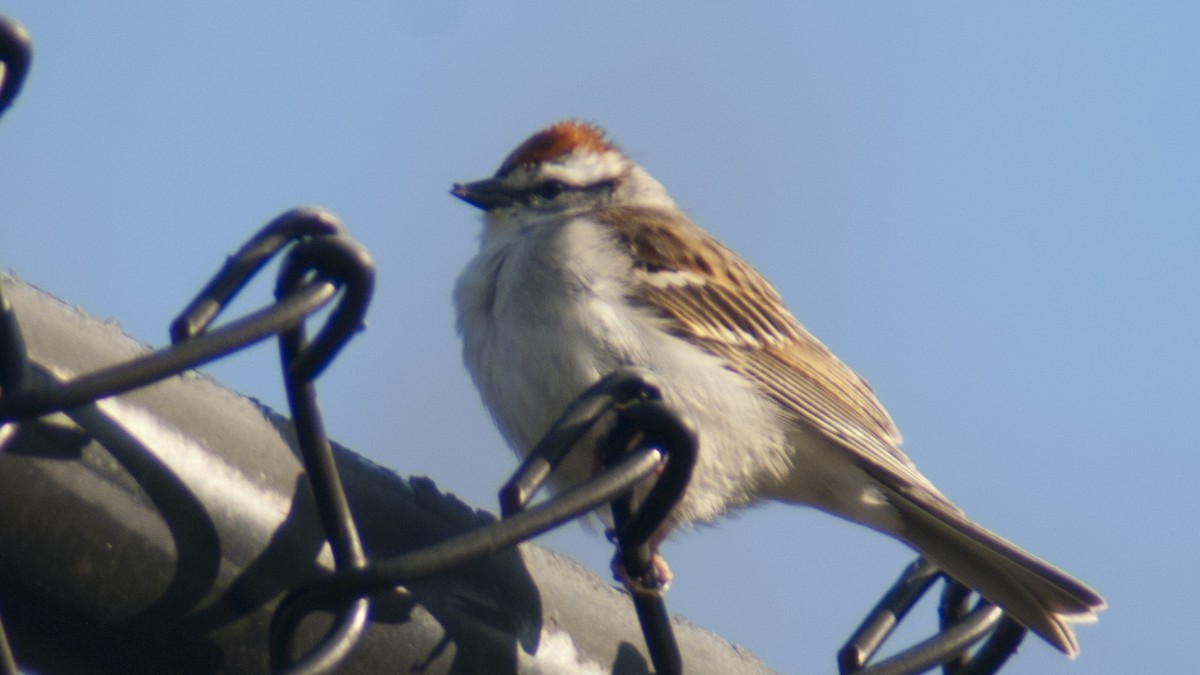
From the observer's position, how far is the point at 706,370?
2.99m

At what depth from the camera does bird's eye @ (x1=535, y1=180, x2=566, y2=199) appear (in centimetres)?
380

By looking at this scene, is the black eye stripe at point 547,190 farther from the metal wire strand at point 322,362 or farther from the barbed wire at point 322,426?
the metal wire strand at point 322,362

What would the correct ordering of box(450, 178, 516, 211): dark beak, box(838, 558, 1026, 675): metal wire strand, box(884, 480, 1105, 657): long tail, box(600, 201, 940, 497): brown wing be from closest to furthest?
box(838, 558, 1026, 675): metal wire strand
box(884, 480, 1105, 657): long tail
box(600, 201, 940, 497): brown wing
box(450, 178, 516, 211): dark beak

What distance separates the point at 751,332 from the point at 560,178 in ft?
2.55

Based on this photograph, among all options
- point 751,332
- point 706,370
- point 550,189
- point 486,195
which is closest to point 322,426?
point 706,370

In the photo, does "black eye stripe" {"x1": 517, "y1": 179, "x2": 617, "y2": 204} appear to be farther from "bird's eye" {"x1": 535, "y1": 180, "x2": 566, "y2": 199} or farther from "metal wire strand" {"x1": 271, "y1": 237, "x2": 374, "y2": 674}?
"metal wire strand" {"x1": 271, "y1": 237, "x2": 374, "y2": 674}

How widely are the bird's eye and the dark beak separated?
118 millimetres

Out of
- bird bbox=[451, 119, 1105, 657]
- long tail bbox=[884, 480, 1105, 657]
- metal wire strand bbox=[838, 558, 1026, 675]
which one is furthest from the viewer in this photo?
bird bbox=[451, 119, 1105, 657]


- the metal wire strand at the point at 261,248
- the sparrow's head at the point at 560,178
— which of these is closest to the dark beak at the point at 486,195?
the sparrow's head at the point at 560,178

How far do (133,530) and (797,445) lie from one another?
227 centimetres

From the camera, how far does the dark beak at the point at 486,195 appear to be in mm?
3676

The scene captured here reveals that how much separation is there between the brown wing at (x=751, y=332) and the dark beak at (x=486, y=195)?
0.26 metres

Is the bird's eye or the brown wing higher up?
the brown wing

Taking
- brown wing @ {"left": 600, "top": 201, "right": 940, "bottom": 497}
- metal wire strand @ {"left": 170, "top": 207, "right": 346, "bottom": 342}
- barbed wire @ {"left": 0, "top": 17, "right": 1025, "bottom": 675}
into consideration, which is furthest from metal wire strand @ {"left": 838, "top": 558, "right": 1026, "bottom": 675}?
brown wing @ {"left": 600, "top": 201, "right": 940, "bottom": 497}
